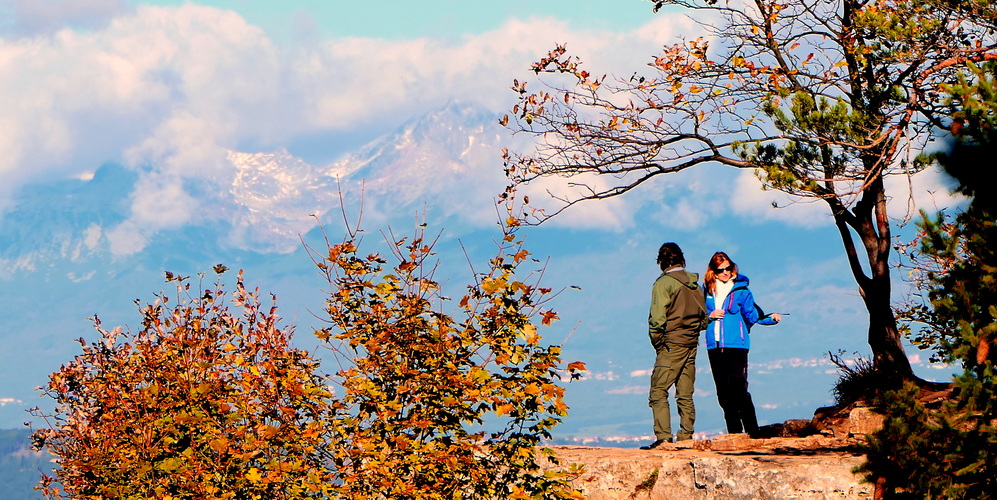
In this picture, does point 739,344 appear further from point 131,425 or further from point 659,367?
point 131,425

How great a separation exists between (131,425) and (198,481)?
2.35 meters

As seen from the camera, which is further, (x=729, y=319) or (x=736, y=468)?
(x=729, y=319)

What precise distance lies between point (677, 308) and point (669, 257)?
59 centimetres

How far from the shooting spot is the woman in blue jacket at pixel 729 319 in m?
11.8

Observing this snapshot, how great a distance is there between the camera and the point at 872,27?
1274 centimetres

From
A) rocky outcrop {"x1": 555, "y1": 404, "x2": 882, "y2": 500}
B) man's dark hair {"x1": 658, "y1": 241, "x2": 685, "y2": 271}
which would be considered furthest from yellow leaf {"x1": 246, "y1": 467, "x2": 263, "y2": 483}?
man's dark hair {"x1": 658, "y1": 241, "x2": 685, "y2": 271}

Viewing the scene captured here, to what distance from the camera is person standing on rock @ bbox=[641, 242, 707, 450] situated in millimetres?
11766

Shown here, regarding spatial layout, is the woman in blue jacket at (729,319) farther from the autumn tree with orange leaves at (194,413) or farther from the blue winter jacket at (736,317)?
the autumn tree with orange leaves at (194,413)

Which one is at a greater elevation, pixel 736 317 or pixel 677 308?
pixel 677 308

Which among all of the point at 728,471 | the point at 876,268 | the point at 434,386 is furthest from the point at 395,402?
the point at 876,268

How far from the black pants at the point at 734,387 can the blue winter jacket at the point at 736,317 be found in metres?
0.10

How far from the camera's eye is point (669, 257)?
38.6 feet

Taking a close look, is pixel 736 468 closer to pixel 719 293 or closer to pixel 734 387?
pixel 734 387

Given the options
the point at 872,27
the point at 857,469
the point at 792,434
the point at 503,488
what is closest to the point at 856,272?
the point at 792,434
